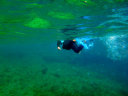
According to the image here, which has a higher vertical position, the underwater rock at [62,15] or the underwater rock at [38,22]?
the underwater rock at [62,15]

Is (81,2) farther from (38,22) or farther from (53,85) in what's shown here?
(53,85)

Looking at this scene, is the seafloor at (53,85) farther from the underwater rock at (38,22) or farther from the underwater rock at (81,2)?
the underwater rock at (81,2)

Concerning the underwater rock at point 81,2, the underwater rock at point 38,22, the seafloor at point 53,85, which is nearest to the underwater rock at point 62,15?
the underwater rock at point 38,22

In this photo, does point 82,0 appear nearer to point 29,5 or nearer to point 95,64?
point 29,5

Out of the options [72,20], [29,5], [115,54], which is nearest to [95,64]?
[115,54]

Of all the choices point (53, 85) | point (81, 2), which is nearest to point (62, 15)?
point (81, 2)

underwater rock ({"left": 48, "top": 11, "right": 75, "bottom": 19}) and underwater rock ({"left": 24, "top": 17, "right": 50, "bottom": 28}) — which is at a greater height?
underwater rock ({"left": 48, "top": 11, "right": 75, "bottom": 19})

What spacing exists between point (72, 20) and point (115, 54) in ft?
138

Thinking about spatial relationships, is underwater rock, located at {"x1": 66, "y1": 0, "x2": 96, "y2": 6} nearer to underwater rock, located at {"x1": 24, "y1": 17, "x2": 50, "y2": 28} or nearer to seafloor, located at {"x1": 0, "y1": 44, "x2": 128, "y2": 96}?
underwater rock, located at {"x1": 24, "y1": 17, "x2": 50, "y2": 28}

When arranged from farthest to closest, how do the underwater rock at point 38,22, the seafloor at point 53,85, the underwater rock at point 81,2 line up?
the underwater rock at point 38,22, the seafloor at point 53,85, the underwater rock at point 81,2

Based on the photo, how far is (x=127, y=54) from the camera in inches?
1912

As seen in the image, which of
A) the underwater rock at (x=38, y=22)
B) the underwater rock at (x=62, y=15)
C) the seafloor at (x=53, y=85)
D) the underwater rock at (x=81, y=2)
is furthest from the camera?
the underwater rock at (x=38, y=22)

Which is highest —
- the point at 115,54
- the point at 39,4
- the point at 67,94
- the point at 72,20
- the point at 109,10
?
the point at 39,4

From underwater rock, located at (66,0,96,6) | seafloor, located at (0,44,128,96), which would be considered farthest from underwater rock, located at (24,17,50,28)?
seafloor, located at (0,44,128,96)
